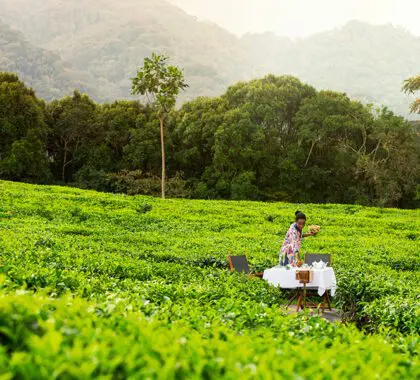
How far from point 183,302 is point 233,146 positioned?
3535 centimetres

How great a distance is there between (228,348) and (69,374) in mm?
1065

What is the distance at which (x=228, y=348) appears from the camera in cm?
288

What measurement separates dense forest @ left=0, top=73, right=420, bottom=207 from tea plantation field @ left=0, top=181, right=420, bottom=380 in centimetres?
1798

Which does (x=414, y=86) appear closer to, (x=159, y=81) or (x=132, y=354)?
(x=159, y=81)

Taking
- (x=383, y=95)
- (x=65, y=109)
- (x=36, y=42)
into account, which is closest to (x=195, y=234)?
(x=65, y=109)

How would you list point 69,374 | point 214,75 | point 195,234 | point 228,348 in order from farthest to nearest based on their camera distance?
point 214,75 < point 195,234 < point 228,348 < point 69,374

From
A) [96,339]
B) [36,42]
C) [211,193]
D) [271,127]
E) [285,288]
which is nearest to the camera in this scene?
[96,339]

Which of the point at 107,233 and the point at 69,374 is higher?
the point at 69,374

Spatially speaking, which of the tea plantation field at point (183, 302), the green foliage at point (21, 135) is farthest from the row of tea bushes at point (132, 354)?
the green foliage at point (21, 135)

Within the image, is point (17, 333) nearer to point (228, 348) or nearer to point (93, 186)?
point (228, 348)

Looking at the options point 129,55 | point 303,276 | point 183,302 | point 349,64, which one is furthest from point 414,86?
point 349,64

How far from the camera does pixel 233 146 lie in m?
40.9

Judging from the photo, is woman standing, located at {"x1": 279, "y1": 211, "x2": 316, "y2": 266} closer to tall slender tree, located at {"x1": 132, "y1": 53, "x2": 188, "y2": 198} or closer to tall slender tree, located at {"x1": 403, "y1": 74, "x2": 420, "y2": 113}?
tall slender tree, located at {"x1": 403, "y1": 74, "x2": 420, "y2": 113}

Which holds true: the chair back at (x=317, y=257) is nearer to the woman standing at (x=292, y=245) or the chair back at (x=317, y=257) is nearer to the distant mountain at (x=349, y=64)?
the woman standing at (x=292, y=245)
